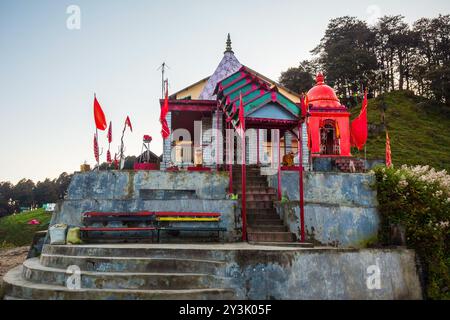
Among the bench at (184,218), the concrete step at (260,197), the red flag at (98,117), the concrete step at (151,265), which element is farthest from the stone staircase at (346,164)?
the concrete step at (151,265)

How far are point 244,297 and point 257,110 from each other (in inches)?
239

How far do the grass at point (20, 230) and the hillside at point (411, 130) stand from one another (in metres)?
29.8

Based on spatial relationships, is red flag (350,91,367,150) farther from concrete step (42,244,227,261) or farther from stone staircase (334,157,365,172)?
concrete step (42,244,227,261)

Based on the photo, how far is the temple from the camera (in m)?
11.9

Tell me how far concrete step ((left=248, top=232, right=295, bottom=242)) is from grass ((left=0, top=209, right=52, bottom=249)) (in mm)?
22915

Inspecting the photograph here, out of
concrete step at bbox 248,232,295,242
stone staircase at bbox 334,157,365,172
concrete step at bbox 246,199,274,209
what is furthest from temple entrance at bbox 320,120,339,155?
concrete step at bbox 248,232,295,242

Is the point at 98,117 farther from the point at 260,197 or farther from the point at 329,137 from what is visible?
the point at 329,137

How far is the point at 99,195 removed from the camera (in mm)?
12039

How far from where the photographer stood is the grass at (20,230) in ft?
106

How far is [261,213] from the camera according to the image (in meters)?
11.6

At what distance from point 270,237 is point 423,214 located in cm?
448

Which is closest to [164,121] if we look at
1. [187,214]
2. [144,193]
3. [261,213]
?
[144,193]

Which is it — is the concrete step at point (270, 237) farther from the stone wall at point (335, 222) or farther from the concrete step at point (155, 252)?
the concrete step at point (155, 252)
